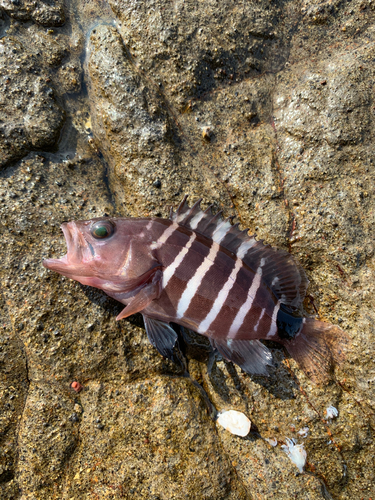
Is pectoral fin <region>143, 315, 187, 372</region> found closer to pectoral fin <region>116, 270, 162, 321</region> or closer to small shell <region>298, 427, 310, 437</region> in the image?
pectoral fin <region>116, 270, 162, 321</region>

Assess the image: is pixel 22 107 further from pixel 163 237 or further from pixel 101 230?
pixel 163 237

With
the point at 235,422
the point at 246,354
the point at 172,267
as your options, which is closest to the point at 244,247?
the point at 172,267

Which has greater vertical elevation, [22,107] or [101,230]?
[22,107]

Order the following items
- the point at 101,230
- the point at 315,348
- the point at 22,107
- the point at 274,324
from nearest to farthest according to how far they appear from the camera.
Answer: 1. the point at 101,230
2. the point at 274,324
3. the point at 315,348
4. the point at 22,107

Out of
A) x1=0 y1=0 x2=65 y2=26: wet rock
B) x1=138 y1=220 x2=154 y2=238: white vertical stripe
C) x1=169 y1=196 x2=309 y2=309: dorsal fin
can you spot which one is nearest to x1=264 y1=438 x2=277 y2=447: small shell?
x1=169 y1=196 x2=309 y2=309: dorsal fin

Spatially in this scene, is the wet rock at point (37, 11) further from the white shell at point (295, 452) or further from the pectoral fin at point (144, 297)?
the white shell at point (295, 452)

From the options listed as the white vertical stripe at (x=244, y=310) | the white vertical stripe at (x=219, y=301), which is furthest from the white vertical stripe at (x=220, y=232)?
the white vertical stripe at (x=244, y=310)

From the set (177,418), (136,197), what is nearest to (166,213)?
(136,197)
